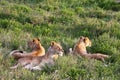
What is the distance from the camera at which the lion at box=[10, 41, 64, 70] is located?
8.29 m

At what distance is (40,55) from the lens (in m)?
8.76

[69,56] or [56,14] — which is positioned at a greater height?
[69,56]

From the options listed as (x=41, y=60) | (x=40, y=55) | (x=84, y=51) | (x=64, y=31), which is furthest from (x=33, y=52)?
(x=64, y=31)


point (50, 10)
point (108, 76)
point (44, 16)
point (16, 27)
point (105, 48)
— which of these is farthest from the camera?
point (50, 10)

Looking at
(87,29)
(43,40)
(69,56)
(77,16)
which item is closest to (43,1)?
(77,16)

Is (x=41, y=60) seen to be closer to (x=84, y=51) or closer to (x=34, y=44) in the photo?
(x=34, y=44)

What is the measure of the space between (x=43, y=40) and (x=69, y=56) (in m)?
1.66

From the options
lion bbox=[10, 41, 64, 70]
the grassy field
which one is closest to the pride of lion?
lion bbox=[10, 41, 64, 70]

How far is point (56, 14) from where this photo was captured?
546 inches

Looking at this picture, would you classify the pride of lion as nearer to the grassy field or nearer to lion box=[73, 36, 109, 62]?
lion box=[73, 36, 109, 62]

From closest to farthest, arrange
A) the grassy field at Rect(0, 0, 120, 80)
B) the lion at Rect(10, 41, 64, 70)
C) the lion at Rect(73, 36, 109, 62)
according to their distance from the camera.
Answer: the grassy field at Rect(0, 0, 120, 80)
the lion at Rect(10, 41, 64, 70)
the lion at Rect(73, 36, 109, 62)

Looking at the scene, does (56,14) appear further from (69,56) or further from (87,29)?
(69,56)

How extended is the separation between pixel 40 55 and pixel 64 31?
10.1 feet

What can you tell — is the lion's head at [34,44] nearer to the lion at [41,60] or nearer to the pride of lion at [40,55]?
the pride of lion at [40,55]
